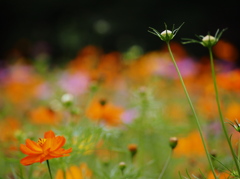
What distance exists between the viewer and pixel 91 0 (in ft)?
14.4

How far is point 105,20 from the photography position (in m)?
3.97

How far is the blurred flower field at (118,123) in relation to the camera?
2.82 feet

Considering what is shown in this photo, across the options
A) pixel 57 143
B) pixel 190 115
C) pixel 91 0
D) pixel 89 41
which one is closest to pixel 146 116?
pixel 190 115

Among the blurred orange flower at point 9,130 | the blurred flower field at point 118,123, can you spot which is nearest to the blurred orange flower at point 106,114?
the blurred flower field at point 118,123

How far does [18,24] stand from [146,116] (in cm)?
363

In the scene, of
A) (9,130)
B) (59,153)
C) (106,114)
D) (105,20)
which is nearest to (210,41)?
(59,153)

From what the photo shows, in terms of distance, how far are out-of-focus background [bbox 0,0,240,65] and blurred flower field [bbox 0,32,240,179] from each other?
1.32 m

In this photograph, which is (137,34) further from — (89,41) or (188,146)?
(188,146)

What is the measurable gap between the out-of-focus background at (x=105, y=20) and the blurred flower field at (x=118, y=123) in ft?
4.31

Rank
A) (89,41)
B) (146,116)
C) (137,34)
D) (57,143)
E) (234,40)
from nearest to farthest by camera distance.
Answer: (57,143), (146,116), (89,41), (234,40), (137,34)

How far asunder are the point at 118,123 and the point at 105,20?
2844mm

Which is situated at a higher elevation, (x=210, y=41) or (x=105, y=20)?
(x=210, y=41)

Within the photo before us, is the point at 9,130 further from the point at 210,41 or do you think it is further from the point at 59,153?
the point at 210,41

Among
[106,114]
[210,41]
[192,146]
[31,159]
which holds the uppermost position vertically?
[210,41]
